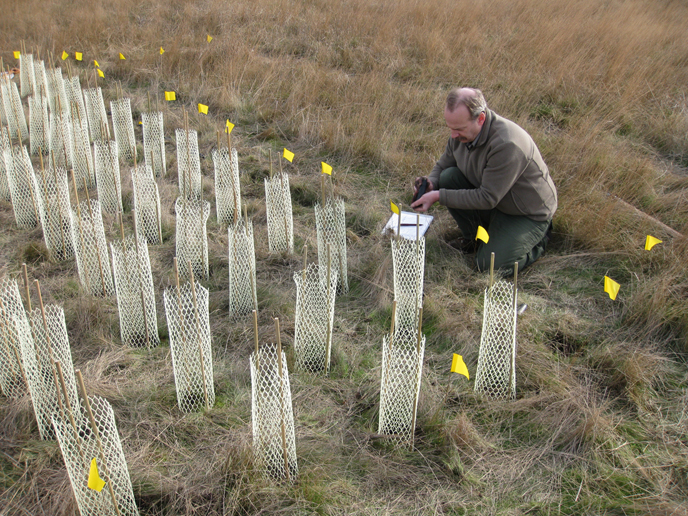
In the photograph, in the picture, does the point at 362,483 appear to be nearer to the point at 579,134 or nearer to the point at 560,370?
the point at 560,370

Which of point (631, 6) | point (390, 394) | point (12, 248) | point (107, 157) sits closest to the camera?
point (390, 394)

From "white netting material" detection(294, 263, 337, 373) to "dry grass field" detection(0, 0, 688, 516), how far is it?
0.09m

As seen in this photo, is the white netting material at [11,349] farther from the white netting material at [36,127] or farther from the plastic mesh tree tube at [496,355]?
the white netting material at [36,127]

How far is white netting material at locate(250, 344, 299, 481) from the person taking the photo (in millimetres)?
1963

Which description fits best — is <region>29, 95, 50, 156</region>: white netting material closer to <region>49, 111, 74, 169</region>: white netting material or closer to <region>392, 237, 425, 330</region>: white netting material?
<region>49, 111, 74, 169</region>: white netting material

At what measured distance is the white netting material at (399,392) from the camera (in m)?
2.16

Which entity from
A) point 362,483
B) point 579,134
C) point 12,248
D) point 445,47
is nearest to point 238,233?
point 362,483

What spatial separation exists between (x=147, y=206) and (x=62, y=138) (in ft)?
4.55

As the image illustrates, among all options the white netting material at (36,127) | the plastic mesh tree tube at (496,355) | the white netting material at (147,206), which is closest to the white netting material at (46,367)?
the white netting material at (147,206)

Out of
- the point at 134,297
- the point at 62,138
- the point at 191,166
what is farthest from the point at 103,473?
the point at 62,138

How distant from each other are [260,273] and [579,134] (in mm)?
3180

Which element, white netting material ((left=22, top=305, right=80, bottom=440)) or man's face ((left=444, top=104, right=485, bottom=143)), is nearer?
white netting material ((left=22, top=305, right=80, bottom=440))

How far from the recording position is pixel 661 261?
Answer: 3256mm

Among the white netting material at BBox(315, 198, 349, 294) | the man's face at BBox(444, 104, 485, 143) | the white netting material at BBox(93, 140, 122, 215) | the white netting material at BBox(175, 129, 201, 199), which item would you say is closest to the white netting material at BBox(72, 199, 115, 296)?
the white netting material at BBox(93, 140, 122, 215)
